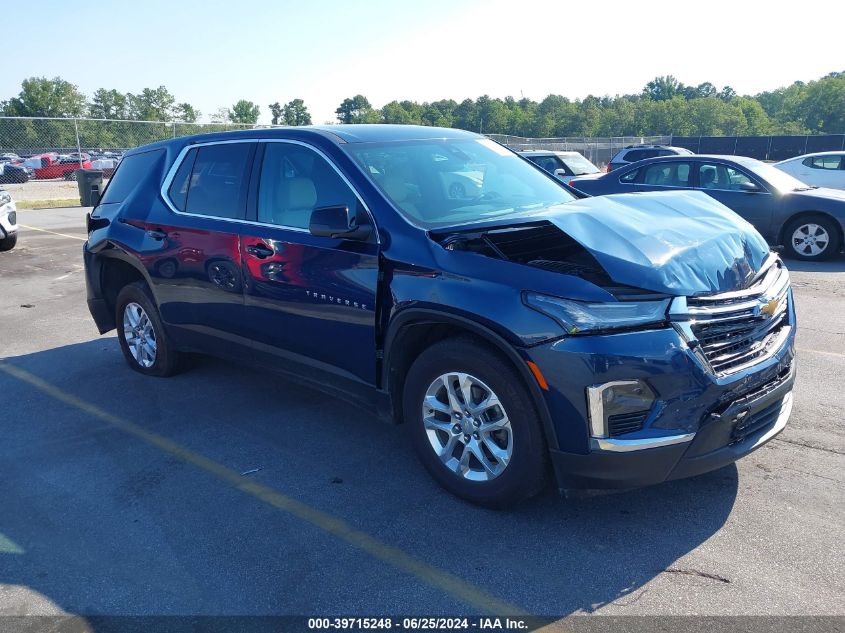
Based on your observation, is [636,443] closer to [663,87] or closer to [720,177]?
[720,177]

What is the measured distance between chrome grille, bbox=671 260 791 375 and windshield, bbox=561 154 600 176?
13.1 metres

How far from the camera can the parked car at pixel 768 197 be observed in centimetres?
1062

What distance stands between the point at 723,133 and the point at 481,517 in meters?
84.7

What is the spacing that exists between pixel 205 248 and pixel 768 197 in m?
9.10

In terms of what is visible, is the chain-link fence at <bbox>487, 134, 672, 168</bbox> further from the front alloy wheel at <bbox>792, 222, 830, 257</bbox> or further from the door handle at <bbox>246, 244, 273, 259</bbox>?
the door handle at <bbox>246, 244, 273, 259</bbox>

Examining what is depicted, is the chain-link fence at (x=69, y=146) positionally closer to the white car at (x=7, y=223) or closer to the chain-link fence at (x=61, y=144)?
the chain-link fence at (x=61, y=144)

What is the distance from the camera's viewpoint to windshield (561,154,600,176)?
16547mm

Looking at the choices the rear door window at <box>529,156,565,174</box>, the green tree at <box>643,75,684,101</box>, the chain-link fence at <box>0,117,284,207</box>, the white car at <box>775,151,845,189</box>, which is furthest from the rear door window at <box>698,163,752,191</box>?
the green tree at <box>643,75,684,101</box>

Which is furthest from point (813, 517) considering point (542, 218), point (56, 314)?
point (56, 314)

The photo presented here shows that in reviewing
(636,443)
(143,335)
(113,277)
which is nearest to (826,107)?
(113,277)

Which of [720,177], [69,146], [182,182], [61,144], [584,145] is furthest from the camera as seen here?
[584,145]

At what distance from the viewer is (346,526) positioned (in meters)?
3.61

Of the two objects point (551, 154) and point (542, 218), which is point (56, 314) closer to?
point (542, 218)

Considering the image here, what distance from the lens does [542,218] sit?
12.4 feet
